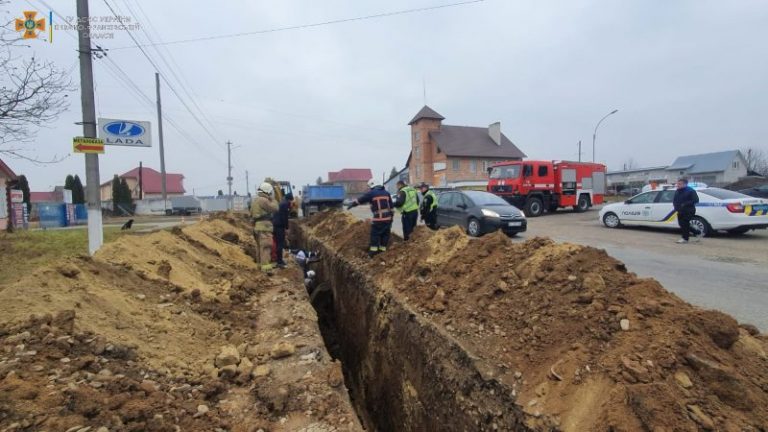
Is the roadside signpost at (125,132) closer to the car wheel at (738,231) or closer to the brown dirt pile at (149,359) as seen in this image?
the brown dirt pile at (149,359)

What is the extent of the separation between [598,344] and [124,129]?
8.83m

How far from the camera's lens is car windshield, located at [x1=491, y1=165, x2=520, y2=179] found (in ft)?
59.4

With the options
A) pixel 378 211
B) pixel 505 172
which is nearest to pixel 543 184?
pixel 505 172

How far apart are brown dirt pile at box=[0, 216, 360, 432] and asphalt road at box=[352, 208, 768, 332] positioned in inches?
188

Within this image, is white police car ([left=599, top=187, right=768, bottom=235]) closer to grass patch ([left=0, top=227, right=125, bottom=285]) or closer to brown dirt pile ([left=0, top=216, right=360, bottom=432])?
brown dirt pile ([left=0, top=216, right=360, bottom=432])

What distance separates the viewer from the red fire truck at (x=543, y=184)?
1811 centimetres

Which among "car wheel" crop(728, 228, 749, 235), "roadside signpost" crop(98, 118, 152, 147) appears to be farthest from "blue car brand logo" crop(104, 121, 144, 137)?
"car wheel" crop(728, 228, 749, 235)

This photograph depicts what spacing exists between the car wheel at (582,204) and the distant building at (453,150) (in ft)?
72.4

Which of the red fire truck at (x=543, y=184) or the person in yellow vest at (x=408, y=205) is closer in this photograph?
the person in yellow vest at (x=408, y=205)

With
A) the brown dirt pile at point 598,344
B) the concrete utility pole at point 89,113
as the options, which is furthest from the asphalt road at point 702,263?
the concrete utility pole at point 89,113

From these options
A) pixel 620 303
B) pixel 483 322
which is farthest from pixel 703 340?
pixel 483 322

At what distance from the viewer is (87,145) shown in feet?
24.0

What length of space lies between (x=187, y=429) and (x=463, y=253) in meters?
4.24

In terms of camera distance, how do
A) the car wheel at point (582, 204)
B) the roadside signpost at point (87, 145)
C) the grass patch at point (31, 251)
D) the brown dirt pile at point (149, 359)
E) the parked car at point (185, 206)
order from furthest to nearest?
the parked car at point (185, 206), the car wheel at point (582, 204), the roadside signpost at point (87, 145), the grass patch at point (31, 251), the brown dirt pile at point (149, 359)
